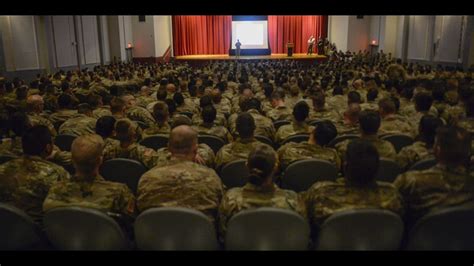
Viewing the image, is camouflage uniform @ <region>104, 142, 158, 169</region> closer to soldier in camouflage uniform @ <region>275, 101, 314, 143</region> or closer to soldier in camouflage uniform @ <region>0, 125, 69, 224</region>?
soldier in camouflage uniform @ <region>0, 125, 69, 224</region>

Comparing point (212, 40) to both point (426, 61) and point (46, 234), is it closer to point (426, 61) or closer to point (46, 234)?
point (426, 61)

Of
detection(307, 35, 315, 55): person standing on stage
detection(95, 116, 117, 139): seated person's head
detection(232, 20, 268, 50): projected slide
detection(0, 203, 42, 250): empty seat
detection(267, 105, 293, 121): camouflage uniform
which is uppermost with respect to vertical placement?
detection(232, 20, 268, 50): projected slide

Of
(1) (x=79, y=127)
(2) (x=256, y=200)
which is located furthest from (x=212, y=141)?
(2) (x=256, y=200)

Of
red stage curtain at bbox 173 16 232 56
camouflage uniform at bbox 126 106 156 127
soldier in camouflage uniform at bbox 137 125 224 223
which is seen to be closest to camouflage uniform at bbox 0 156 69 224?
soldier in camouflage uniform at bbox 137 125 224 223

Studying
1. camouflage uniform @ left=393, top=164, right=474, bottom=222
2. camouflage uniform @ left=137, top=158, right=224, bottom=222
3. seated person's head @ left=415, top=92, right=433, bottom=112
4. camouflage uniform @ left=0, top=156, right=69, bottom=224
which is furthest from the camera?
seated person's head @ left=415, top=92, right=433, bottom=112

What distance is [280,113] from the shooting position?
21.1ft

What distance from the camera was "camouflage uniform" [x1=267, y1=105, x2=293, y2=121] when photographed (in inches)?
249

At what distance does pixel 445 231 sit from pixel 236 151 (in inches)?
83.1

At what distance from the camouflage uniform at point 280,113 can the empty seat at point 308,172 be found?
285 centimetres

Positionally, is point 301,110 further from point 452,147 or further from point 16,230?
point 16,230

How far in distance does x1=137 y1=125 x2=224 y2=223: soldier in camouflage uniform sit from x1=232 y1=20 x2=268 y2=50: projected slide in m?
24.3

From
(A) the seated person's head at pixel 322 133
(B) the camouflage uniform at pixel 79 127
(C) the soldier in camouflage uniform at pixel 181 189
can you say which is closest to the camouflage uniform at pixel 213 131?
(A) the seated person's head at pixel 322 133

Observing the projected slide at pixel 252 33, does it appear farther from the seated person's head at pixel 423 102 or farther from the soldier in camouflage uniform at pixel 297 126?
the soldier in camouflage uniform at pixel 297 126
